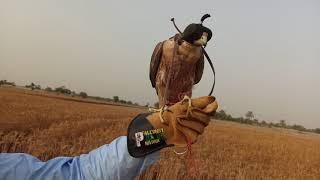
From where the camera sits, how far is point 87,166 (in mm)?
Result: 2461

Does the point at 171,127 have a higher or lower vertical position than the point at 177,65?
lower

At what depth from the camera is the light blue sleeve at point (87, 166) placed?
7.70ft

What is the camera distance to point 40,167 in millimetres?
2490

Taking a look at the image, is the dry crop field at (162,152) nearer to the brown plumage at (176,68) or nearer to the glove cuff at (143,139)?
the brown plumage at (176,68)

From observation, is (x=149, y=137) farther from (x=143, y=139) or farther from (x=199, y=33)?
(x=199, y=33)

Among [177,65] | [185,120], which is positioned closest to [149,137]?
[185,120]

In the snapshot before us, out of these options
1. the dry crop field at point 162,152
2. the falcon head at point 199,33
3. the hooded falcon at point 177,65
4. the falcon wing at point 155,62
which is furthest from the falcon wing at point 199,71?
the dry crop field at point 162,152

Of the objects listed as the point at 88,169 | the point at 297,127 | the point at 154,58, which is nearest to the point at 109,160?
the point at 88,169

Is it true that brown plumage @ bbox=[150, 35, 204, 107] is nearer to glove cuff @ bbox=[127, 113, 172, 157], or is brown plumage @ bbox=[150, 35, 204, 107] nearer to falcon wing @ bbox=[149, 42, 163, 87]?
falcon wing @ bbox=[149, 42, 163, 87]

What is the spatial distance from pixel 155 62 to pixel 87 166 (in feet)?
6.34

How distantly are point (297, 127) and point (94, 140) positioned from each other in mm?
72049

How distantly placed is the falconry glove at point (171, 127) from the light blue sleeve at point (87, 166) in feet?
0.22

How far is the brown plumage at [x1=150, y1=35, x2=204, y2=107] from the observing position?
3.67 meters

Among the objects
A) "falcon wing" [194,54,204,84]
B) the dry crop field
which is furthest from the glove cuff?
the dry crop field
